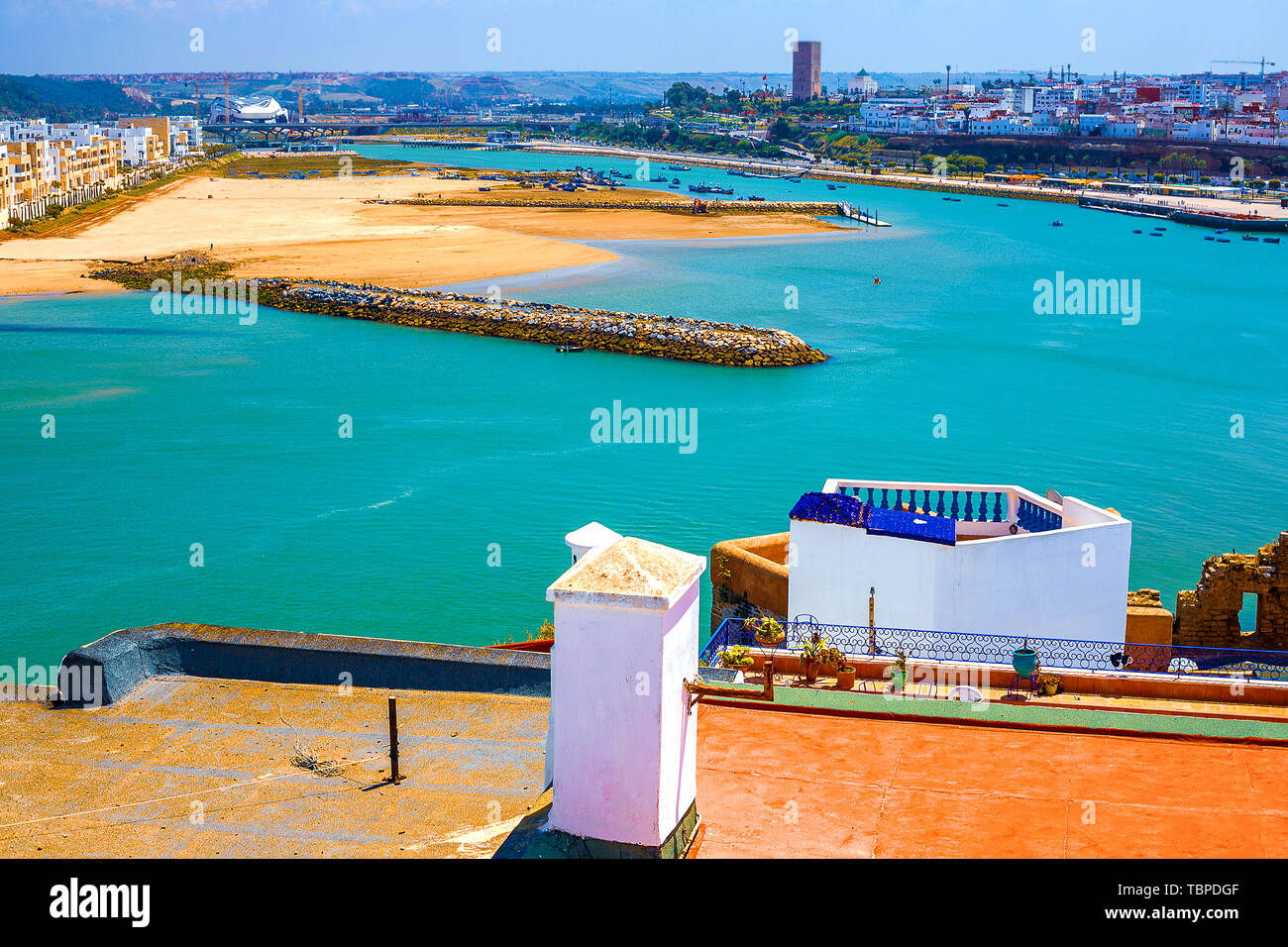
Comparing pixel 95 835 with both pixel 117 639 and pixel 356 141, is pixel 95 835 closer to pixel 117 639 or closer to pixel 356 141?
pixel 117 639

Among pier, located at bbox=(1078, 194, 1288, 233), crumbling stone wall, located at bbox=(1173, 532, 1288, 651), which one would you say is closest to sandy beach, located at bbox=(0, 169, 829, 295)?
pier, located at bbox=(1078, 194, 1288, 233)

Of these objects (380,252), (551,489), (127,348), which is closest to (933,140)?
(380,252)

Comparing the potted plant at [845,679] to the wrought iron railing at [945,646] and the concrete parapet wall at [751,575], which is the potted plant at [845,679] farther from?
the concrete parapet wall at [751,575]

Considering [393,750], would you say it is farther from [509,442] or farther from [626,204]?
[626,204]

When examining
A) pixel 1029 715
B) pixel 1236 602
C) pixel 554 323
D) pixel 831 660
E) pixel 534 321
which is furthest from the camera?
pixel 534 321

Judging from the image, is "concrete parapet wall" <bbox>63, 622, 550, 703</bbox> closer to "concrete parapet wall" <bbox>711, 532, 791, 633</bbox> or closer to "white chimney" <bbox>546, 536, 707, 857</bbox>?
"white chimney" <bbox>546, 536, 707, 857</bbox>

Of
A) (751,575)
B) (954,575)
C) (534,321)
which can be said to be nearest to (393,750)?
(954,575)
